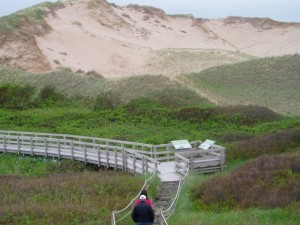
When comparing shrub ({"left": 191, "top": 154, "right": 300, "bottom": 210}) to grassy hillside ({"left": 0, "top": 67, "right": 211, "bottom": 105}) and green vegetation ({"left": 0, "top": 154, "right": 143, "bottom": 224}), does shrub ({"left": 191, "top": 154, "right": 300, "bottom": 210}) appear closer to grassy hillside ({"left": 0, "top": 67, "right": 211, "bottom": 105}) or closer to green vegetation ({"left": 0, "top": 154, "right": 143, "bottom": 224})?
green vegetation ({"left": 0, "top": 154, "right": 143, "bottom": 224})

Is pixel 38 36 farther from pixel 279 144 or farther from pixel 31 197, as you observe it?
pixel 31 197

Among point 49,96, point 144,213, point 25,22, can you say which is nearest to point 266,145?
point 144,213

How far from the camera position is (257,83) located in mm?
47500

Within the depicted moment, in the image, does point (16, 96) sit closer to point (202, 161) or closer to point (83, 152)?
point (83, 152)

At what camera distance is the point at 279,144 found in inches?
1026

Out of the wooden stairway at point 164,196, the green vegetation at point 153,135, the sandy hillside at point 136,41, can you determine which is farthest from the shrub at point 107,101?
the wooden stairway at point 164,196

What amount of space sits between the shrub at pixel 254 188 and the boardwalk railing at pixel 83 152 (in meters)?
4.17

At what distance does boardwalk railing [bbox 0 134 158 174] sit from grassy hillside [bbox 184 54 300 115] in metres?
15.9

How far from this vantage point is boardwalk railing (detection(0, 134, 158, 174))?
23502 mm

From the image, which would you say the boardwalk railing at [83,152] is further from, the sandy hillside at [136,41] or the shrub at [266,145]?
the sandy hillside at [136,41]

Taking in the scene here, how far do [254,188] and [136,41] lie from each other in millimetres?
64069

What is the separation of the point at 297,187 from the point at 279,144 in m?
10.4

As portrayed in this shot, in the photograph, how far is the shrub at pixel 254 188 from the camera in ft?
50.7


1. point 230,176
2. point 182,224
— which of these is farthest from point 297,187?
point 182,224
